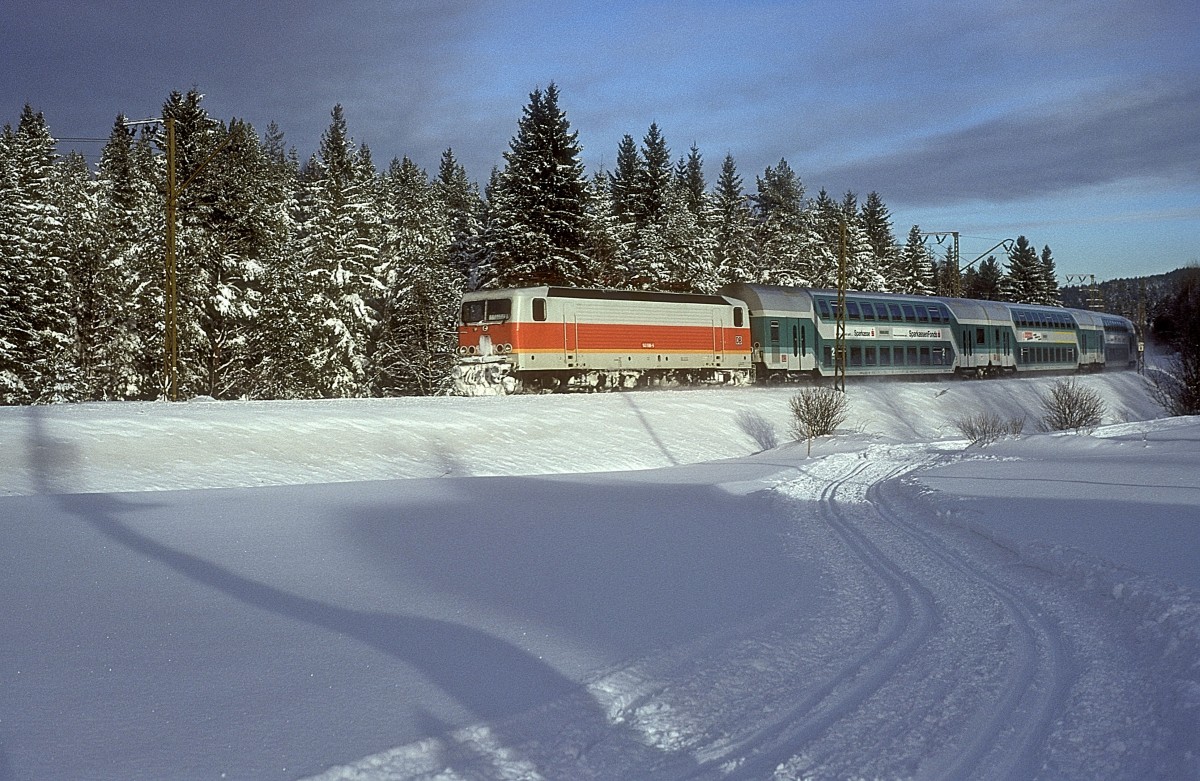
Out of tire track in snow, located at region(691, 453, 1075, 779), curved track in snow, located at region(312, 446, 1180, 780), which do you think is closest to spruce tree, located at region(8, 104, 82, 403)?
tire track in snow, located at region(691, 453, 1075, 779)

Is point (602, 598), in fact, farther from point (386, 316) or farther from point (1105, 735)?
point (386, 316)

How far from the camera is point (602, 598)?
28.6 feet

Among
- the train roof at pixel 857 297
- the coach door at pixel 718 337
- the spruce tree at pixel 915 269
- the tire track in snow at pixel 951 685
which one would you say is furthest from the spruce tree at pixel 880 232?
the tire track in snow at pixel 951 685

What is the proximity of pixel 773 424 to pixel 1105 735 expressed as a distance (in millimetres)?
26531

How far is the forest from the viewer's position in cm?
3631

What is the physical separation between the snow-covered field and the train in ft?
39.4

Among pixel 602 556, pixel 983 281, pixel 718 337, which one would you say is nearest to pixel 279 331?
pixel 718 337

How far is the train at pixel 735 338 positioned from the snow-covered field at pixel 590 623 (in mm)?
12005

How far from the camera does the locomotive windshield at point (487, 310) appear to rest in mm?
29578

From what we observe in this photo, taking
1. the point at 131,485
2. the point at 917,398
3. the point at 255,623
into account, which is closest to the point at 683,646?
the point at 255,623

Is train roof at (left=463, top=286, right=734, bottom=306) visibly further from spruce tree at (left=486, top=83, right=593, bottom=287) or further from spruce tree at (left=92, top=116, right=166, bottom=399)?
spruce tree at (left=92, top=116, right=166, bottom=399)

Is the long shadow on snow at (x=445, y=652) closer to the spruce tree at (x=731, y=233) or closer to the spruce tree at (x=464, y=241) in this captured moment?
the spruce tree at (x=464, y=241)

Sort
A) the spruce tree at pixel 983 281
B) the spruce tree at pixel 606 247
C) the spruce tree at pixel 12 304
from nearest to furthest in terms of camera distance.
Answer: the spruce tree at pixel 12 304
the spruce tree at pixel 606 247
the spruce tree at pixel 983 281

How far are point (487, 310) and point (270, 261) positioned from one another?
15884mm
